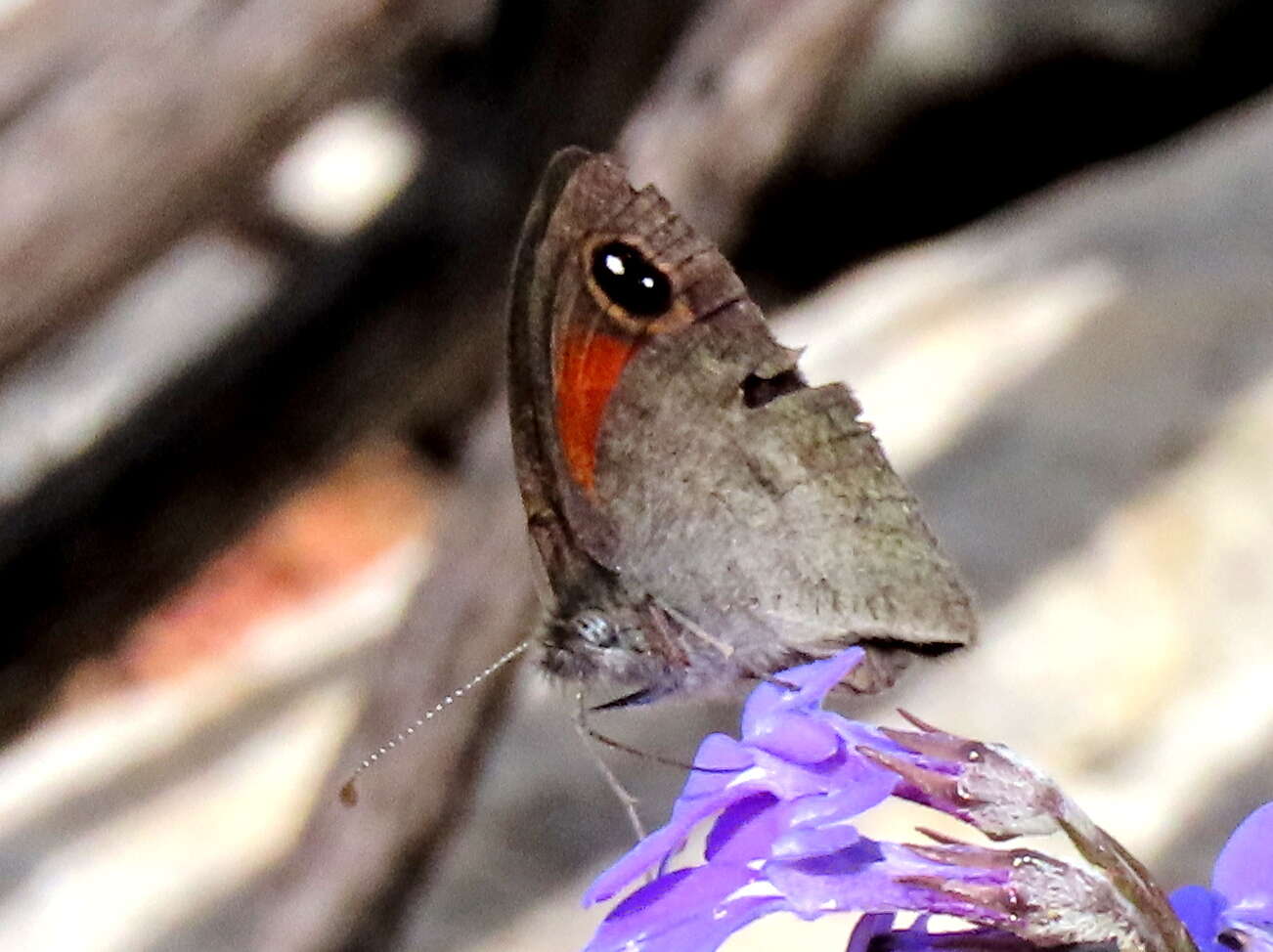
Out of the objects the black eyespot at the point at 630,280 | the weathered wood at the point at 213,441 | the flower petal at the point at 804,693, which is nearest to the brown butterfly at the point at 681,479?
the black eyespot at the point at 630,280

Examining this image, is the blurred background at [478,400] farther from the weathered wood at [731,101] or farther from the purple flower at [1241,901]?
the purple flower at [1241,901]

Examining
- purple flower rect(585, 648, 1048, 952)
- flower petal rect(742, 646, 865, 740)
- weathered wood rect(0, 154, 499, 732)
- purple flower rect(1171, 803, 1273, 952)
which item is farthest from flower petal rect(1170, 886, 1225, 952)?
weathered wood rect(0, 154, 499, 732)

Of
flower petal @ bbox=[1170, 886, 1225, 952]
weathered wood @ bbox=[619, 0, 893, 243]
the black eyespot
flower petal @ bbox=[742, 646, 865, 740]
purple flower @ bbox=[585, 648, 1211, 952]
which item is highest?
weathered wood @ bbox=[619, 0, 893, 243]

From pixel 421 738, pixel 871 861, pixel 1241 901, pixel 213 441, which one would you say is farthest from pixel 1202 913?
pixel 213 441

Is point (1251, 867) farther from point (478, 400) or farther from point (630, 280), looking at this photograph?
point (478, 400)

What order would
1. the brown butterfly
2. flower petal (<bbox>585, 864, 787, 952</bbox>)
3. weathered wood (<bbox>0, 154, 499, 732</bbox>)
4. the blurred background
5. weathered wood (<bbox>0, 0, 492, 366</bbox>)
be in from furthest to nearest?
weathered wood (<bbox>0, 154, 499, 732</bbox>) < the blurred background < weathered wood (<bbox>0, 0, 492, 366</bbox>) < the brown butterfly < flower petal (<bbox>585, 864, 787, 952</bbox>)

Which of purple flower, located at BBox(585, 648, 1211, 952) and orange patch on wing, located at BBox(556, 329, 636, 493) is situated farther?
orange patch on wing, located at BBox(556, 329, 636, 493)

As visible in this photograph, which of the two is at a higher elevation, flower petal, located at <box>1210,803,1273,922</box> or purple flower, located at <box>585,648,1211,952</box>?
purple flower, located at <box>585,648,1211,952</box>

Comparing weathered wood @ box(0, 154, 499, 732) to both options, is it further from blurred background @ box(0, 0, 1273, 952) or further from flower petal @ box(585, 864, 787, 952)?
flower petal @ box(585, 864, 787, 952)

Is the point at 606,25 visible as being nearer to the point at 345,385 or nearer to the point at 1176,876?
the point at 345,385
